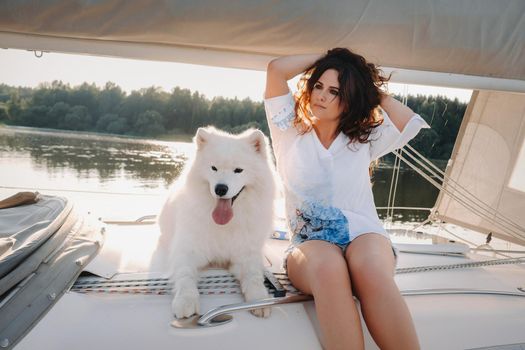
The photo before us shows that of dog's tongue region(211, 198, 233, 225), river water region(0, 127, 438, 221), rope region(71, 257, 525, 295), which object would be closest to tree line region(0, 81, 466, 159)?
river water region(0, 127, 438, 221)

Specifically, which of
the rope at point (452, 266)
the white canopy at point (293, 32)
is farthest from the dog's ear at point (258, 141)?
the rope at point (452, 266)

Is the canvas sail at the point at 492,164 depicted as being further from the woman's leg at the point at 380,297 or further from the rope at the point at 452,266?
the woman's leg at the point at 380,297

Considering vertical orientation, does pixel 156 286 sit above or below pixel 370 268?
below

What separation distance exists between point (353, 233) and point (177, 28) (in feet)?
4.11

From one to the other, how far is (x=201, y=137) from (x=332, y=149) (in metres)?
0.66

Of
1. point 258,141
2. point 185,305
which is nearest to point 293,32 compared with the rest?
point 258,141

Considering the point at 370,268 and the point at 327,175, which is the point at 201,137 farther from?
the point at 370,268

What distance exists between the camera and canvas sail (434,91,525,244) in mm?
3047

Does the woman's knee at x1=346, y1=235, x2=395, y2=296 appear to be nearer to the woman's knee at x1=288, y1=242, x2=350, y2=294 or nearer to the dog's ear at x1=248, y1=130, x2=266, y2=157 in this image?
the woman's knee at x1=288, y1=242, x2=350, y2=294

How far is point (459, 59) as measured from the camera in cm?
212

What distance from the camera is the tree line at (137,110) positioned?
112 inches

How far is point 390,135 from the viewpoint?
77.4 inches

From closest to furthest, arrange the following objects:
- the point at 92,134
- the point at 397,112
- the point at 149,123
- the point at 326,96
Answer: the point at 326,96, the point at 397,112, the point at 149,123, the point at 92,134

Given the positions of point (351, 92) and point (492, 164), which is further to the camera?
point (492, 164)
